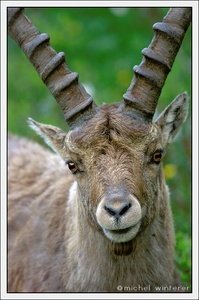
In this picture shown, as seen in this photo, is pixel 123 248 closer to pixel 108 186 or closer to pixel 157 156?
pixel 108 186

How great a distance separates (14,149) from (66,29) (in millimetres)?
6759

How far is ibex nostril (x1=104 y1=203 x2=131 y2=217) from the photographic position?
6.47 metres

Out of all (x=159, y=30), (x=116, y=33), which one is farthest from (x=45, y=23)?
(x=159, y=30)

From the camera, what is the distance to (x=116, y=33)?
16.8 meters

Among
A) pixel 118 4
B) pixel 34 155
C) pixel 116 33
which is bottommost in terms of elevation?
pixel 34 155

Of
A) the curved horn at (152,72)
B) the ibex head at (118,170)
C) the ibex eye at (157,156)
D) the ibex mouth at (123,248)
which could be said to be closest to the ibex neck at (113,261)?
the ibex mouth at (123,248)

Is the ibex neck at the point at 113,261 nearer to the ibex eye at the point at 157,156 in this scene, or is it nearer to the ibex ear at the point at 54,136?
the ibex ear at the point at 54,136

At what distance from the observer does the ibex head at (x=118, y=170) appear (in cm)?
664

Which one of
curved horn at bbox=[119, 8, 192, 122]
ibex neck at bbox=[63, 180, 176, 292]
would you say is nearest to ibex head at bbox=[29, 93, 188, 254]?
curved horn at bbox=[119, 8, 192, 122]

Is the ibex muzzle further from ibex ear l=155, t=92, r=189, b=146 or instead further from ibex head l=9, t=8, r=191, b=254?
ibex ear l=155, t=92, r=189, b=146

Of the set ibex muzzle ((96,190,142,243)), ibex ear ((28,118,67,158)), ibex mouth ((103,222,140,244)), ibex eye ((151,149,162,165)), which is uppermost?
ibex ear ((28,118,67,158))

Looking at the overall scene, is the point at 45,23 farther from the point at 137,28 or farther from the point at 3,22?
the point at 3,22

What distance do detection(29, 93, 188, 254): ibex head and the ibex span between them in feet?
0.03

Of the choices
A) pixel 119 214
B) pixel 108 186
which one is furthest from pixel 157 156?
pixel 119 214
